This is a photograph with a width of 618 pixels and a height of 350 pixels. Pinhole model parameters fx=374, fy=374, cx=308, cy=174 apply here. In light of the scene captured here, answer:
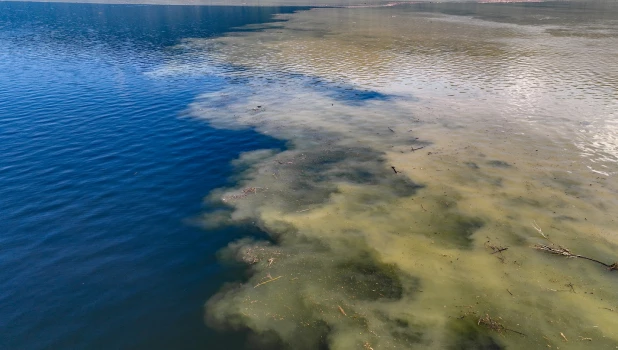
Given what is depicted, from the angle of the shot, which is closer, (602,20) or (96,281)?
(96,281)

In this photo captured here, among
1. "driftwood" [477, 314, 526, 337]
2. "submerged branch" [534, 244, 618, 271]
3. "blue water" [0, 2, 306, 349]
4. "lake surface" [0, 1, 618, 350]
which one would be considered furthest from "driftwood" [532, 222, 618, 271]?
"blue water" [0, 2, 306, 349]

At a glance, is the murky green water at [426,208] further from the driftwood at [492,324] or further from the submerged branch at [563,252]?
the submerged branch at [563,252]

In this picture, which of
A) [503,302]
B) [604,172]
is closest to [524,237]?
[503,302]

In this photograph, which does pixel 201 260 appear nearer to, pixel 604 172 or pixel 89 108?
pixel 604 172

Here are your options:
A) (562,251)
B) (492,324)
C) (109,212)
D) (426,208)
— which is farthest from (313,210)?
(562,251)

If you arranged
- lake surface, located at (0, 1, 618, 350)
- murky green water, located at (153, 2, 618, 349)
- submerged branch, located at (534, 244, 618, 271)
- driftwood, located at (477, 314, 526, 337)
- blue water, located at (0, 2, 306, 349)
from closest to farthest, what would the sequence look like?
driftwood, located at (477, 314, 526, 337) < murky green water, located at (153, 2, 618, 349) < lake surface, located at (0, 1, 618, 350) < blue water, located at (0, 2, 306, 349) < submerged branch, located at (534, 244, 618, 271)

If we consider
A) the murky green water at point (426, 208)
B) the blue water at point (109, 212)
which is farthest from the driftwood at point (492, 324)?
the blue water at point (109, 212)

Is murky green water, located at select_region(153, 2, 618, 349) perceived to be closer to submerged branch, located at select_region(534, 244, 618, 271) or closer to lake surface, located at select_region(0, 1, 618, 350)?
lake surface, located at select_region(0, 1, 618, 350)
